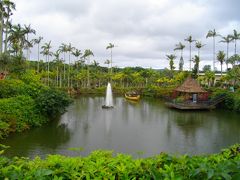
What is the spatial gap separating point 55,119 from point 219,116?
16.1 metres

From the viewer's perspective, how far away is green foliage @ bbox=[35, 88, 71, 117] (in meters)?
22.3

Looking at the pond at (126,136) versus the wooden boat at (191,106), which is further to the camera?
the wooden boat at (191,106)

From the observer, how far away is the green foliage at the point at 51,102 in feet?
73.3

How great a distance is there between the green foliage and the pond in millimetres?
1051

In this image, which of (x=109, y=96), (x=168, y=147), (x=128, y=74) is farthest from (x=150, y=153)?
(x=128, y=74)

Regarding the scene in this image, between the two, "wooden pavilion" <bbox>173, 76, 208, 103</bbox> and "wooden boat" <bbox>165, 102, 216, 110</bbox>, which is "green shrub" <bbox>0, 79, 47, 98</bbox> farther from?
"wooden pavilion" <bbox>173, 76, 208, 103</bbox>

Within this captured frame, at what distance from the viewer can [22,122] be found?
66.5 feet

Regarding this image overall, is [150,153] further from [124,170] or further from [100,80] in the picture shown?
[100,80]

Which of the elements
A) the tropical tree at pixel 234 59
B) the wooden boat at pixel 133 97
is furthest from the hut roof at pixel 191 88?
the tropical tree at pixel 234 59

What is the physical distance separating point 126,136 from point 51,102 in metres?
6.42

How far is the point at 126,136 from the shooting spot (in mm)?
19312

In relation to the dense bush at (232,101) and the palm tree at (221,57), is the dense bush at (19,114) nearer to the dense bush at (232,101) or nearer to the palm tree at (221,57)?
the dense bush at (232,101)

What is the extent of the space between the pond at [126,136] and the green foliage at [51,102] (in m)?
1.05

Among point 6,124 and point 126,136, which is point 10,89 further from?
point 126,136
